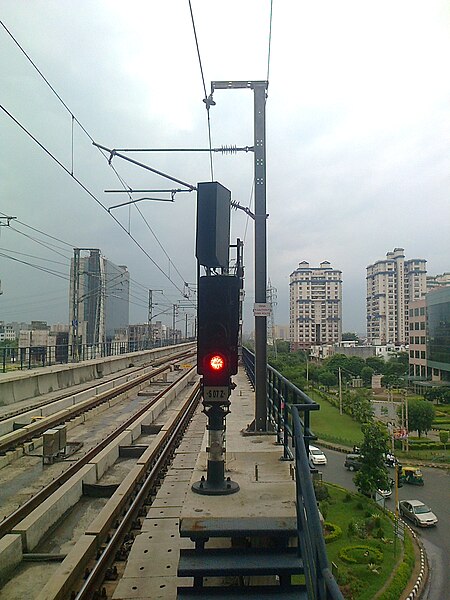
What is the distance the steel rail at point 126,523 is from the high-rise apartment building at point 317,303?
82.8m

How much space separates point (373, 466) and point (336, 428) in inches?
621

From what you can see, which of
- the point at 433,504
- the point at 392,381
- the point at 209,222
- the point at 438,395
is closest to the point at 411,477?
the point at 433,504

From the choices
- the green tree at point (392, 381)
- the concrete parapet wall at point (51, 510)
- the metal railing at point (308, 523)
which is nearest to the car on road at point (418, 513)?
the concrete parapet wall at point (51, 510)

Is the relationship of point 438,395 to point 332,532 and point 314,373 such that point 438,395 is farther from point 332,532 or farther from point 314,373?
point 332,532

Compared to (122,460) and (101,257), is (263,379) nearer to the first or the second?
(122,460)

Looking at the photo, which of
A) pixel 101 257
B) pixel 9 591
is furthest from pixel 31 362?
pixel 9 591

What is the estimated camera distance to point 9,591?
5.50 m

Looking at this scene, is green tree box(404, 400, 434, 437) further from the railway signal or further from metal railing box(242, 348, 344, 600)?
the railway signal

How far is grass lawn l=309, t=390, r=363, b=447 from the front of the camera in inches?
1510

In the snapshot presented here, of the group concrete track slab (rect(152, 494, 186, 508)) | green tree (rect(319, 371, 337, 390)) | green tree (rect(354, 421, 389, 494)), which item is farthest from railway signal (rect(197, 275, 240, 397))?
green tree (rect(319, 371, 337, 390))

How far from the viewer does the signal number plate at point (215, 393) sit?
4.80 m

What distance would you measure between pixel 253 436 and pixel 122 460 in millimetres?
4433

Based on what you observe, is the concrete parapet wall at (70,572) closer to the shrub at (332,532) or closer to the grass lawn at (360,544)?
the grass lawn at (360,544)

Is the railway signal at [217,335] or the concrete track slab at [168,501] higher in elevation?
the railway signal at [217,335]
